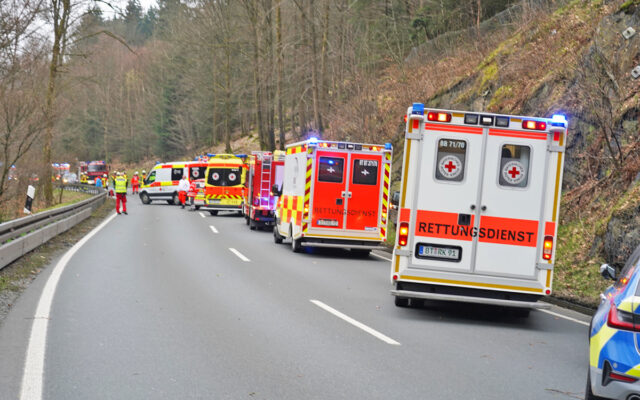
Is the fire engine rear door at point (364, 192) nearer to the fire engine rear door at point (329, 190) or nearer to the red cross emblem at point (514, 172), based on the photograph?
the fire engine rear door at point (329, 190)

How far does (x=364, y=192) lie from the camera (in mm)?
17219

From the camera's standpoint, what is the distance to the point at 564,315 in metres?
10.5

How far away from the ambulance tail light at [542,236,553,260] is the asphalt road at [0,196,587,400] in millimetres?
978

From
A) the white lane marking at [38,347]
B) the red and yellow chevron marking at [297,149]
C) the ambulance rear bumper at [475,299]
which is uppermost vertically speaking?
the red and yellow chevron marking at [297,149]

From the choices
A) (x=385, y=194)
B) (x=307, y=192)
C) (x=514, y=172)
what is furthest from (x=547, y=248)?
(x=307, y=192)

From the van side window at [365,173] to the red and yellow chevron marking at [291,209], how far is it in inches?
57.2

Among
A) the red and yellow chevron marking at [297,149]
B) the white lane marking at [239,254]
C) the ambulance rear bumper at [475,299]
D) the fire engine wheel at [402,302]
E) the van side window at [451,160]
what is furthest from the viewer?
the red and yellow chevron marking at [297,149]

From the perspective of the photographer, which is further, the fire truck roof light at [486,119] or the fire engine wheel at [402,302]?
the fire engine wheel at [402,302]

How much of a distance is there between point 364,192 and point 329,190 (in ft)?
2.83

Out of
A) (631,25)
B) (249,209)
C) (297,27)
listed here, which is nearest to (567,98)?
(631,25)

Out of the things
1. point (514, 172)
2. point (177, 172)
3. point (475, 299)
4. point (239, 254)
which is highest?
point (514, 172)

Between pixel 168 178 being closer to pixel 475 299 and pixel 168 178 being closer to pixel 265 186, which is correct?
pixel 265 186

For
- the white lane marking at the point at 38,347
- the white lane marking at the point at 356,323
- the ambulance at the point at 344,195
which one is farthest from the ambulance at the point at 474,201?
the ambulance at the point at 344,195

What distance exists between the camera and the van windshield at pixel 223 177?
33.0 meters
